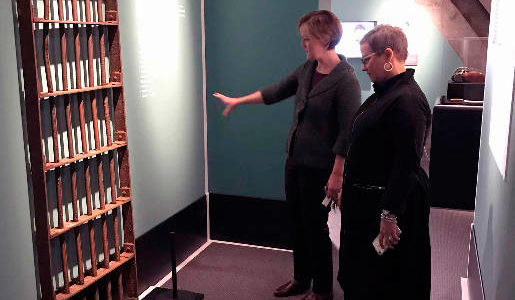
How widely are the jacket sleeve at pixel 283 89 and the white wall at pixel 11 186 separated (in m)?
1.43

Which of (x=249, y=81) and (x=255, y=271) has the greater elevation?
(x=249, y=81)

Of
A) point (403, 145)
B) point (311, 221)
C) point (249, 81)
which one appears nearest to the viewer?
point (403, 145)

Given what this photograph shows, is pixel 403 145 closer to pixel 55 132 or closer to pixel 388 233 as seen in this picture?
pixel 388 233

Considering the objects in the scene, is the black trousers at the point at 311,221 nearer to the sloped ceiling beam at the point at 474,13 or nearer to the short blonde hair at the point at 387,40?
the short blonde hair at the point at 387,40

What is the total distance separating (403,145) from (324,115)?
77cm

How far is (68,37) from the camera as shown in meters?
2.49

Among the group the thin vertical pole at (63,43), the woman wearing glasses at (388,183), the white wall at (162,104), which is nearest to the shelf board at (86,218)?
the white wall at (162,104)

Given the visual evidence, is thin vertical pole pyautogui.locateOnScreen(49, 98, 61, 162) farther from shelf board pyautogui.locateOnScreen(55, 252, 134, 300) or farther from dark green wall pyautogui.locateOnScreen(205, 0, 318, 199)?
dark green wall pyautogui.locateOnScreen(205, 0, 318, 199)

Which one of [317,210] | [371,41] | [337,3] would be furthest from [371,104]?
[337,3]

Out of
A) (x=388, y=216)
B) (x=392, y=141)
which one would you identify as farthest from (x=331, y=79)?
(x=388, y=216)

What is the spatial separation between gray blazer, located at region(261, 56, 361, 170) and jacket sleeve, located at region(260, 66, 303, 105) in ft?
0.42

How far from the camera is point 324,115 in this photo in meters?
2.77

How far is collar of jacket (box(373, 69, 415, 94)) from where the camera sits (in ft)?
6.97

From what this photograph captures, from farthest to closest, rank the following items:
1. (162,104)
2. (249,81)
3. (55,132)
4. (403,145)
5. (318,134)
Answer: (249,81) → (162,104) → (318,134) → (55,132) → (403,145)
